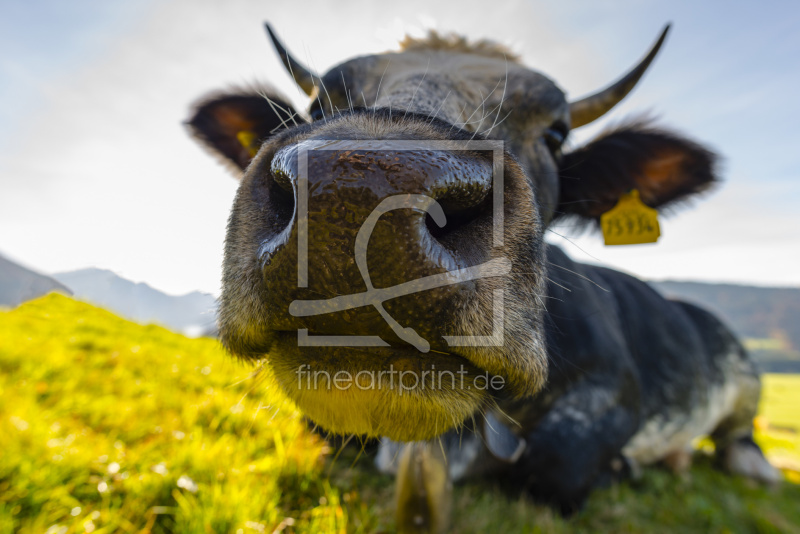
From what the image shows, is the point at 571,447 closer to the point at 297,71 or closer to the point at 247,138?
the point at 247,138

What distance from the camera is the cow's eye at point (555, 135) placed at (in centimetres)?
261

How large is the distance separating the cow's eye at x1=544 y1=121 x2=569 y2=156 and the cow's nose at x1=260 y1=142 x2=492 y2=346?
1880mm

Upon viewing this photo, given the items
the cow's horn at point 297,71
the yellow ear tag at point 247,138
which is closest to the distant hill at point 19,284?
the yellow ear tag at point 247,138

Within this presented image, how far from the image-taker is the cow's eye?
Answer: 8.55 ft

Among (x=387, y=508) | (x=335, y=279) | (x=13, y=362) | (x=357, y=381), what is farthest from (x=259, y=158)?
(x=13, y=362)

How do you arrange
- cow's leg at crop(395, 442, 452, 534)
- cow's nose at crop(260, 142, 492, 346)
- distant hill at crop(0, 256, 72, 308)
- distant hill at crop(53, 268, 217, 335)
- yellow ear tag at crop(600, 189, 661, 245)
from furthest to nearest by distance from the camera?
yellow ear tag at crop(600, 189, 661, 245) → cow's leg at crop(395, 442, 452, 534) → distant hill at crop(0, 256, 72, 308) → distant hill at crop(53, 268, 217, 335) → cow's nose at crop(260, 142, 492, 346)

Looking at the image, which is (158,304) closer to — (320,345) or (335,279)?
(320,345)

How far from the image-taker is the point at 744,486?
14.0 ft

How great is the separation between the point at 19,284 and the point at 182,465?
1.15 m

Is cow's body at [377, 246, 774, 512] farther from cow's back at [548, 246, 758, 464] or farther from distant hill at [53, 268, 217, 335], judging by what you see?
distant hill at [53, 268, 217, 335]

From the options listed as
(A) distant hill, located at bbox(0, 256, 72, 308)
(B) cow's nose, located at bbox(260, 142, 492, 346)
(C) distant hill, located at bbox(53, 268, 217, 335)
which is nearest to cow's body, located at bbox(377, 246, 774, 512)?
(B) cow's nose, located at bbox(260, 142, 492, 346)

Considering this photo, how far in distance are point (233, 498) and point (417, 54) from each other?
291 centimetres

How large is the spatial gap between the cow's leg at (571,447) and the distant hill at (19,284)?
110 inches

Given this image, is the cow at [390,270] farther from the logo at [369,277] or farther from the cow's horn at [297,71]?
the cow's horn at [297,71]
